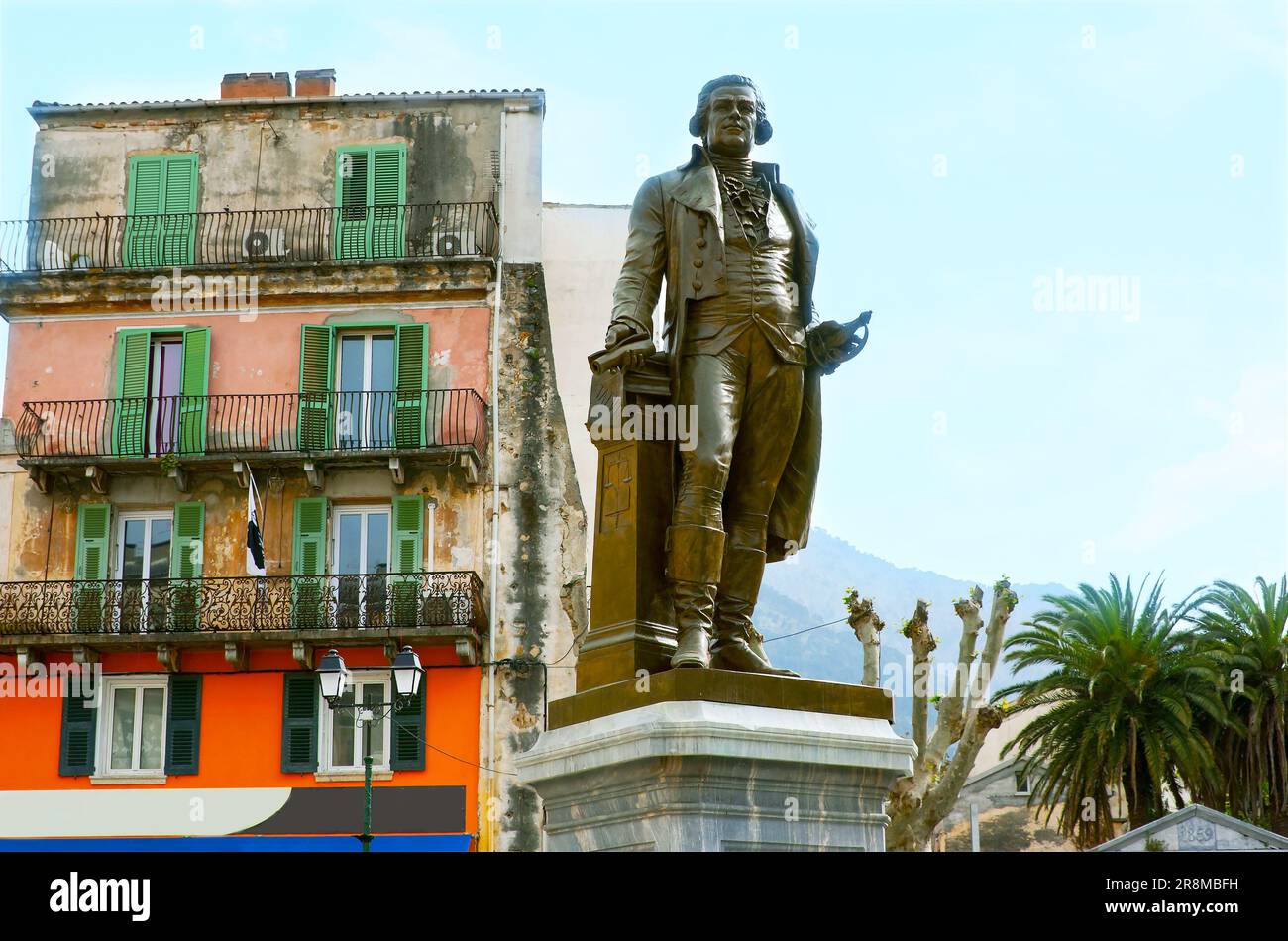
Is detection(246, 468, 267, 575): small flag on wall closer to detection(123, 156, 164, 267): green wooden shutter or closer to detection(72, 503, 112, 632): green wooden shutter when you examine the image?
detection(72, 503, 112, 632): green wooden shutter

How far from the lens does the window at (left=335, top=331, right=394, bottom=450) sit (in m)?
28.4

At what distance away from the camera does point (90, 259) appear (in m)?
29.8

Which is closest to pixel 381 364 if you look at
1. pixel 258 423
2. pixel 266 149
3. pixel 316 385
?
pixel 316 385

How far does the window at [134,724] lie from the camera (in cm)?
2769

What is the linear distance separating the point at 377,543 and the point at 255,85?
9590 mm

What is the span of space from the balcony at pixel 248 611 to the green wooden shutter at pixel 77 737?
1.23 m

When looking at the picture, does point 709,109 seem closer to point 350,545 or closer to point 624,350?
point 624,350

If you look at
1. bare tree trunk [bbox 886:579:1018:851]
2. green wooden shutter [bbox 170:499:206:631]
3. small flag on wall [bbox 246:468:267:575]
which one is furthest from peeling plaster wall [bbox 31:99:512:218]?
bare tree trunk [bbox 886:579:1018:851]

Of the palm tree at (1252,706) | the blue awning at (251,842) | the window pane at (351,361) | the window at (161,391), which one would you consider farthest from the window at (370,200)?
the palm tree at (1252,706)

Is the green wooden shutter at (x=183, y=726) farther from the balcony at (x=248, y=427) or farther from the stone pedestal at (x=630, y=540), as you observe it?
the stone pedestal at (x=630, y=540)

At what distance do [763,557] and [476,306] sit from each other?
74.8 feet

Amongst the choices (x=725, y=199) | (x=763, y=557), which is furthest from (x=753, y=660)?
(x=725, y=199)

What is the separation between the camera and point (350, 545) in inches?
1118

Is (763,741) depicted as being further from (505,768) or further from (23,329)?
(23,329)
